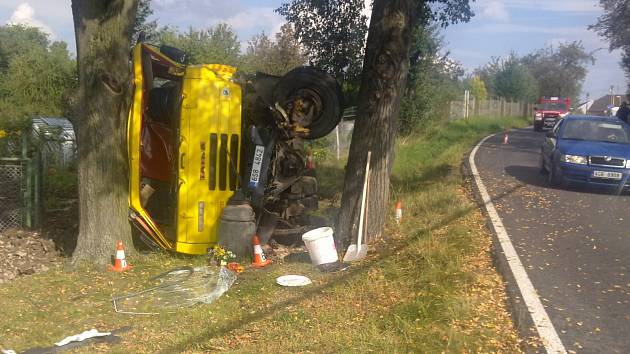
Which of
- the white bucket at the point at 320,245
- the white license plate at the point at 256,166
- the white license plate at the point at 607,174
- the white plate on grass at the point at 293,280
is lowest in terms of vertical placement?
the white plate on grass at the point at 293,280

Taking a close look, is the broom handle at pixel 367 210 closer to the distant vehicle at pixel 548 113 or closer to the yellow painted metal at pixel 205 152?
the yellow painted metal at pixel 205 152

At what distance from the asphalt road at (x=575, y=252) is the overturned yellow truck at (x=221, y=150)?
2.94 meters

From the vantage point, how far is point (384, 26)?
756 cm

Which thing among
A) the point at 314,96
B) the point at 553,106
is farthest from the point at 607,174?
the point at 553,106

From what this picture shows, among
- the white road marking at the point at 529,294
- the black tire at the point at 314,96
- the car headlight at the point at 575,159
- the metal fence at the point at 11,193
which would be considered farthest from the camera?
the car headlight at the point at 575,159

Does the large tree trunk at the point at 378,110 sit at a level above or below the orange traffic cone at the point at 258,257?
above

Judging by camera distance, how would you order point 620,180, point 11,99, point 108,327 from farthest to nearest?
1. point 11,99
2. point 620,180
3. point 108,327

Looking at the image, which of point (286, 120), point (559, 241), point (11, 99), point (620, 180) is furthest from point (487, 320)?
point (11, 99)

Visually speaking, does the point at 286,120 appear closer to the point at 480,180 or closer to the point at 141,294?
the point at 141,294

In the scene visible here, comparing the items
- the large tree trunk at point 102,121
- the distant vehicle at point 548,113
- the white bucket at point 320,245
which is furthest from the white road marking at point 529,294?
the distant vehicle at point 548,113

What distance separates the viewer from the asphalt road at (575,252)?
16.6 ft

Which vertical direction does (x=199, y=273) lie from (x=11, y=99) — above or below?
below

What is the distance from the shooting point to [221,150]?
25.1ft

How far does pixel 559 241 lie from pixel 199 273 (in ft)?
14.6
